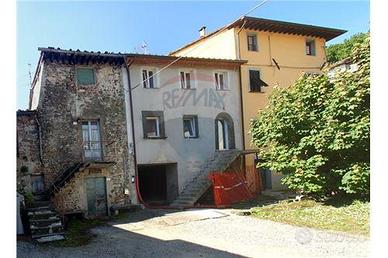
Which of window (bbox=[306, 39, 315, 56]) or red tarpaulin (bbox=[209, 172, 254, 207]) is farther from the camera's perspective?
window (bbox=[306, 39, 315, 56])

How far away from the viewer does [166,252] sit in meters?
9.39

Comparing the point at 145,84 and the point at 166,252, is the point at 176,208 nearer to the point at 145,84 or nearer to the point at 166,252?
the point at 145,84

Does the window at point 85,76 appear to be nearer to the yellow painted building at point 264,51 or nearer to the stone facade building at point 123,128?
the stone facade building at point 123,128

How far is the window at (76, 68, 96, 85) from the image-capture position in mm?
16688

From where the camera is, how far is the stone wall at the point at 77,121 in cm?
1580

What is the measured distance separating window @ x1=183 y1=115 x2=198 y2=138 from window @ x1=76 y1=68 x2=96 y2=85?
473cm

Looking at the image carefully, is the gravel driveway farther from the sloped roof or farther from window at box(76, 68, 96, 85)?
the sloped roof

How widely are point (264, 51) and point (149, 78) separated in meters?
7.09

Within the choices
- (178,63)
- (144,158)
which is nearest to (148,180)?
(144,158)

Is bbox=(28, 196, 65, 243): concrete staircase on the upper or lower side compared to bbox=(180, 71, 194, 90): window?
lower

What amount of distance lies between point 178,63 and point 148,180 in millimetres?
6513

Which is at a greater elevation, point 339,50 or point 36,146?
point 339,50

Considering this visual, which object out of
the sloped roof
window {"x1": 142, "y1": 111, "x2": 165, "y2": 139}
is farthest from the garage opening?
the sloped roof

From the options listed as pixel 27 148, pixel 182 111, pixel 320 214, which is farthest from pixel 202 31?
pixel 320 214
